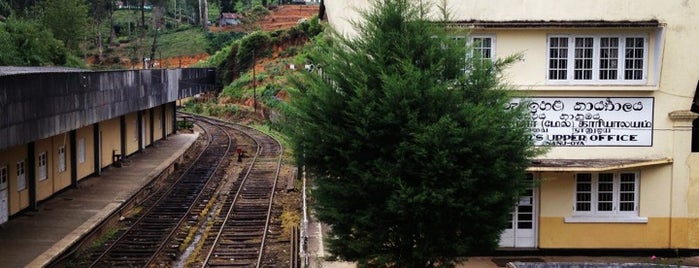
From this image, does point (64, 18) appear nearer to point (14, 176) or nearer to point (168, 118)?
point (168, 118)

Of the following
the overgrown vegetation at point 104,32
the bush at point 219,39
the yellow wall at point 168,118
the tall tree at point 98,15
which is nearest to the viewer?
the yellow wall at point 168,118

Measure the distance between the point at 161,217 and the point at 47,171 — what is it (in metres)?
3.84

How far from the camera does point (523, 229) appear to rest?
49.3 feet

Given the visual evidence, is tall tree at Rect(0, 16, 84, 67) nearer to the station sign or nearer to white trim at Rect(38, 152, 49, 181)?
white trim at Rect(38, 152, 49, 181)

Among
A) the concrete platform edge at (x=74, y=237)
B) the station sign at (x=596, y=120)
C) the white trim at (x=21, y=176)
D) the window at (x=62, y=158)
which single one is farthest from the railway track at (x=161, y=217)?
the station sign at (x=596, y=120)

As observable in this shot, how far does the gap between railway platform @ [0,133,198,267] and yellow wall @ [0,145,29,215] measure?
0.29 meters

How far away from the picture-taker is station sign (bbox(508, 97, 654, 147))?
14.5 m

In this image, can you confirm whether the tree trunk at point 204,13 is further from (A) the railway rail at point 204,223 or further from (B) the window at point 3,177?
(B) the window at point 3,177

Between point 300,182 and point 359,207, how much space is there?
16.9 meters

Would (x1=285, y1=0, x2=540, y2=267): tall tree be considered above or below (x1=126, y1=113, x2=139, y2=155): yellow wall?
above

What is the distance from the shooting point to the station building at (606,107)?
562 inches

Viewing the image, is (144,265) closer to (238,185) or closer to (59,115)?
(59,115)

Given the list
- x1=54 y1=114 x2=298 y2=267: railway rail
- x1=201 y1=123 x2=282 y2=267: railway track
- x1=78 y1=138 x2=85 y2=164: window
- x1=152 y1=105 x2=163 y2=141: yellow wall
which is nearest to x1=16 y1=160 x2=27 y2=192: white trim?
x1=54 y1=114 x2=298 y2=267: railway rail

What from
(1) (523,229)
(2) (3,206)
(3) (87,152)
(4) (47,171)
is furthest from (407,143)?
(3) (87,152)
